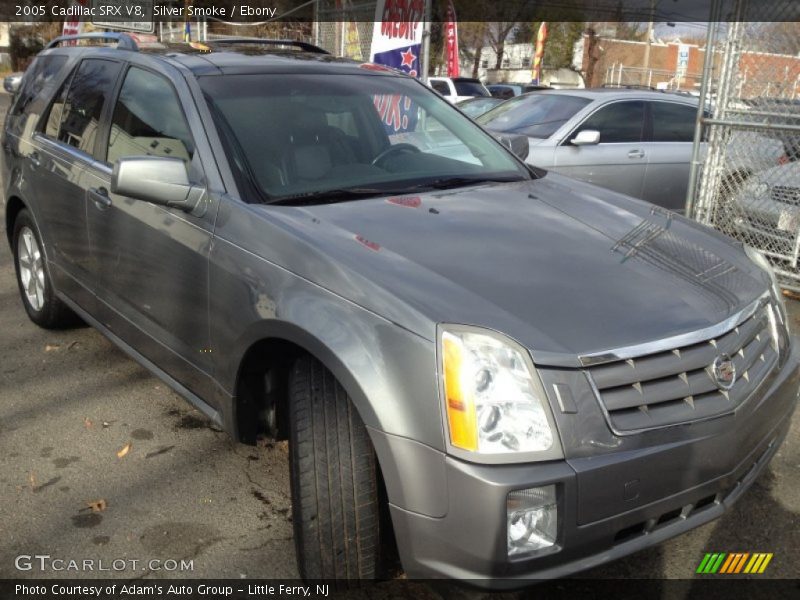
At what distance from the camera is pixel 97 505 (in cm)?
329

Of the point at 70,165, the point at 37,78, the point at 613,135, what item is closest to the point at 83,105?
the point at 70,165

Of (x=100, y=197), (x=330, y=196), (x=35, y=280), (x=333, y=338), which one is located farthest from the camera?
(x=35, y=280)

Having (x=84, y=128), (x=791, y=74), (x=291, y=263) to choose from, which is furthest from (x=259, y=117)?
(x=791, y=74)

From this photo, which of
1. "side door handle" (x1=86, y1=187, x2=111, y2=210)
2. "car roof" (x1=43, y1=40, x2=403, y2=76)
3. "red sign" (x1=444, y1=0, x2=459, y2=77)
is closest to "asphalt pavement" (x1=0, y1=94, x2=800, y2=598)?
"side door handle" (x1=86, y1=187, x2=111, y2=210)

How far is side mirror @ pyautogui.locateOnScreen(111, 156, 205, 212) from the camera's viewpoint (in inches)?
119

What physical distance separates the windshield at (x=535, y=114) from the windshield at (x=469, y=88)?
45.9 feet

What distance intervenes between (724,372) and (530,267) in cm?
68

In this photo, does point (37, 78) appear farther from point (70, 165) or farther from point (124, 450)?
point (124, 450)

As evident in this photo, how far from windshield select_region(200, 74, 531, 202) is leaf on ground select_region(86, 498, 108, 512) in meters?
1.43

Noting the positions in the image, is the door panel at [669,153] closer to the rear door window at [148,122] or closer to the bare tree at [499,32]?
the rear door window at [148,122]

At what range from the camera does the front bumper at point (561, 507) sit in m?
2.12

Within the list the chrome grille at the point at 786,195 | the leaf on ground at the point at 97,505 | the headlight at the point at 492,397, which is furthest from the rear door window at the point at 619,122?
the headlight at the point at 492,397

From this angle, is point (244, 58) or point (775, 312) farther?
point (244, 58)

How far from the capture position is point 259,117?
343 centimetres
